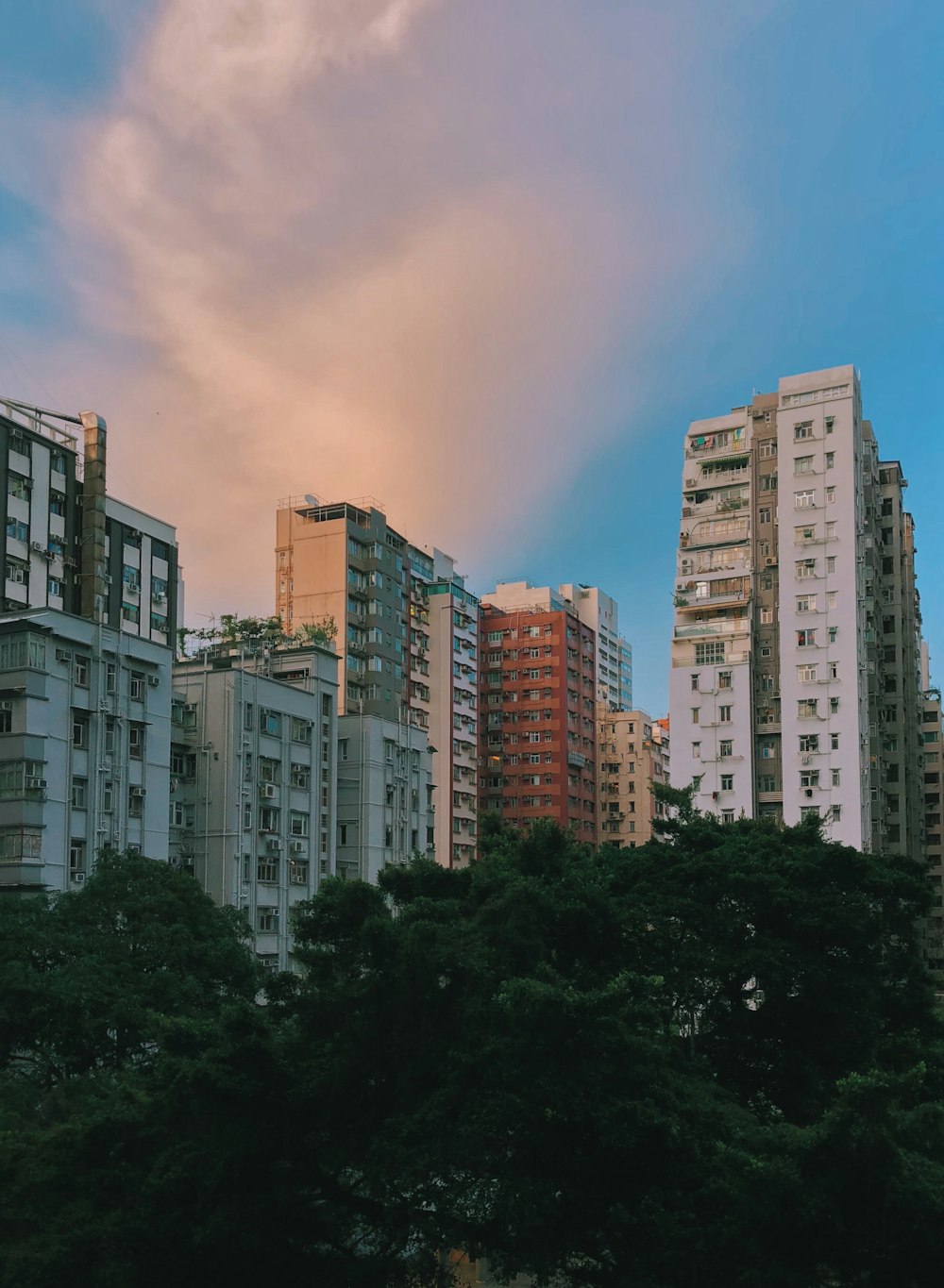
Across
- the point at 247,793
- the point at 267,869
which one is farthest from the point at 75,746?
the point at 267,869

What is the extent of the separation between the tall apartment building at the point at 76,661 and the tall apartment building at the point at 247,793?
4869 millimetres

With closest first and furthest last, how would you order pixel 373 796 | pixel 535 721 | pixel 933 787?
1. pixel 373 796
2. pixel 933 787
3. pixel 535 721

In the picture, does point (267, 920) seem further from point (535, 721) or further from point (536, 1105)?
point (535, 721)

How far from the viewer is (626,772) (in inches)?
4902

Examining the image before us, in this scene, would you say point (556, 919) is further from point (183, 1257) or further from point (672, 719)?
point (672, 719)

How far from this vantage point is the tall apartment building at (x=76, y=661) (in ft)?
149

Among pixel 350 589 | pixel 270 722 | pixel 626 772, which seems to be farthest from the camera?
pixel 626 772

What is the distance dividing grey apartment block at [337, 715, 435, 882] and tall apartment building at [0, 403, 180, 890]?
12577 millimetres

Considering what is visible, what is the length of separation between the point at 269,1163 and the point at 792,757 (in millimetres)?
52247

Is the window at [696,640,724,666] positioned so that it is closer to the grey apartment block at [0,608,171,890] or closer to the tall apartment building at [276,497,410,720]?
the tall apartment building at [276,497,410,720]

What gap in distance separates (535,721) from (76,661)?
198 ft

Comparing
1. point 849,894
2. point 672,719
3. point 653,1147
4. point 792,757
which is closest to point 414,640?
point 672,719

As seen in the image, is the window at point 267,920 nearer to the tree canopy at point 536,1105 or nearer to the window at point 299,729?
the window at point 299,729

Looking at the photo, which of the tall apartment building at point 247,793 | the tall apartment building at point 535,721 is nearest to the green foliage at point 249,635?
the tall apartment building at point 247,793
